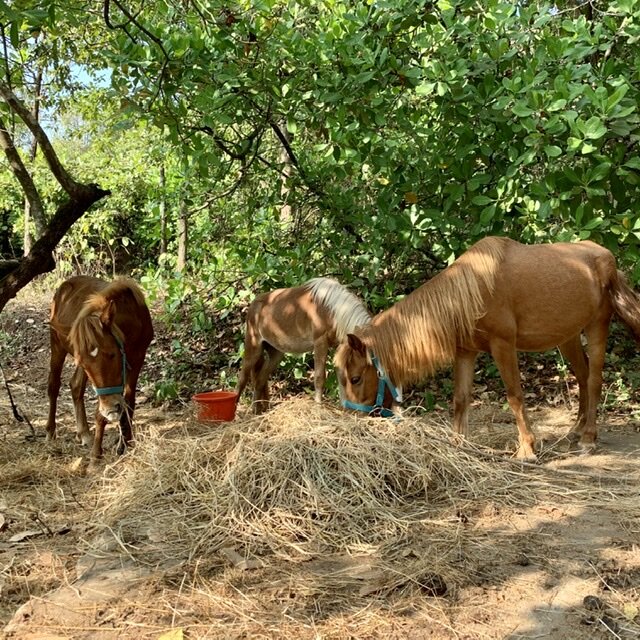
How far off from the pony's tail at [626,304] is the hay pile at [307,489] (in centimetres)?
151

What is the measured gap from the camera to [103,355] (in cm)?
493

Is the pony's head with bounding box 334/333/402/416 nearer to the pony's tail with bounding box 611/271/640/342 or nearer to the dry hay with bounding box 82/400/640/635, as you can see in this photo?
the dry hay with bounding box 82/400/640/635

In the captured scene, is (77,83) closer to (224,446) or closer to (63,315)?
(63,315)

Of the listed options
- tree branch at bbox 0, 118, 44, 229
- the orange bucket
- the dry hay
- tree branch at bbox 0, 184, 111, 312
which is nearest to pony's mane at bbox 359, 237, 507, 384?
the dry hay

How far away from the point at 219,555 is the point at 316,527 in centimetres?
54

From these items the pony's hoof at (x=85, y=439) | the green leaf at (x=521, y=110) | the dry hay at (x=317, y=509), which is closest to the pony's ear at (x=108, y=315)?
the dry hay at (x=317, y=509)

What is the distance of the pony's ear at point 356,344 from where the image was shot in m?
4.82

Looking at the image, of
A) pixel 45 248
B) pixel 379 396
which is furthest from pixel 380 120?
pixel 45 248

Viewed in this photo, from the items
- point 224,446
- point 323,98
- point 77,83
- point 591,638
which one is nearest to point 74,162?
point 77,83

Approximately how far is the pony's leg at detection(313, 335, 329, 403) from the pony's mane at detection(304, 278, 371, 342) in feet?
0.76

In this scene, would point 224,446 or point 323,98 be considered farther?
point 323,98

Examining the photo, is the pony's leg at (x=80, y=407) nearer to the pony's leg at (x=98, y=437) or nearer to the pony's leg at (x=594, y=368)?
the pony's leg at (x=98, y=437)

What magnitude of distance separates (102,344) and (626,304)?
4.05 m

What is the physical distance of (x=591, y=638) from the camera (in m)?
2.56
